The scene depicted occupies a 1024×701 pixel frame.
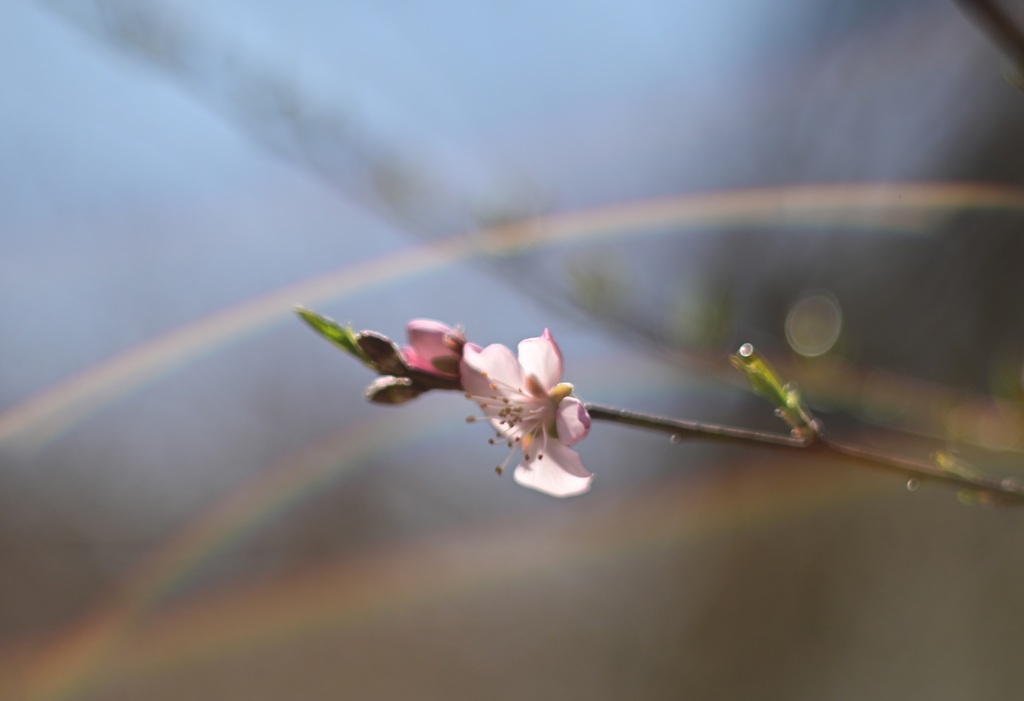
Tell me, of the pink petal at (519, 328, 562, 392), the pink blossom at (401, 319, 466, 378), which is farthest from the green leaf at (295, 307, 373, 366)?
the pink petal at (519, 328, 562, 392)

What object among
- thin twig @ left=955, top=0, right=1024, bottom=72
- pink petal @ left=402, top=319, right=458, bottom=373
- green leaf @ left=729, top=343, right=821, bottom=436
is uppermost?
thin twig @ left=955, top=0, right=1024, bottom=72

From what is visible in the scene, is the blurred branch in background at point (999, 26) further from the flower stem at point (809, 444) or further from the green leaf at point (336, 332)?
the green leaf at point (336, 332)

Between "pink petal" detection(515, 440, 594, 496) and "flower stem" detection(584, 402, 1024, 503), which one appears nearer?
"flower stem" detection(584, 402, 1024, 503)

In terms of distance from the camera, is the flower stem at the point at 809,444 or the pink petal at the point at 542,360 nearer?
the flower stem at the point at 809,444

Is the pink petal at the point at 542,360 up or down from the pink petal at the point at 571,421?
up

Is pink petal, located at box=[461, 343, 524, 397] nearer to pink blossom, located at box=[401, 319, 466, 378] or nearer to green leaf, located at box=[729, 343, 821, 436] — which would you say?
pink blossom, located at box=[401, 319, 466, 378]

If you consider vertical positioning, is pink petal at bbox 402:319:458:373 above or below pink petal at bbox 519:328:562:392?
below

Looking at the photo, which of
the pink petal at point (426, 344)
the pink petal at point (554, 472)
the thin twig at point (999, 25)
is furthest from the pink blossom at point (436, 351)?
the thin twig at point (999, 25)
